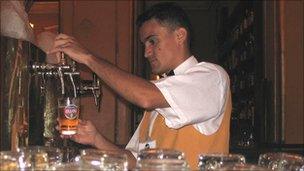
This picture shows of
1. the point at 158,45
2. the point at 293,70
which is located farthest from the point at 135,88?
the point at 293,70

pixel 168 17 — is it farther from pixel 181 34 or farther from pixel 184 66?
pixel 184 66

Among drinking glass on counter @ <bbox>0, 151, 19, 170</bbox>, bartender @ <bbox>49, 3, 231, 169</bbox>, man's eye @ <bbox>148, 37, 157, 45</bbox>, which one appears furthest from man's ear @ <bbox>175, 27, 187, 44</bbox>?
drinking glass on counter @ <bbox>0, 151, 19, 170</bbox>

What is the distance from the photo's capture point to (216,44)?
9359 millimetres

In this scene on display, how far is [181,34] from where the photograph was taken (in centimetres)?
238

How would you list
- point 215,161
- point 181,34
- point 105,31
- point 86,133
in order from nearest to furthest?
1. point 215,161
2. point 86,133
3. point 181,34
4. point 105,31

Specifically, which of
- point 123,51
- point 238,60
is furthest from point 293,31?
point 238,60

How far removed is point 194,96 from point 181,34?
479 millimetres

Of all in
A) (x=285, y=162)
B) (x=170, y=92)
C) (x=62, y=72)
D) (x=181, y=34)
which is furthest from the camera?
(x=181, y=34)

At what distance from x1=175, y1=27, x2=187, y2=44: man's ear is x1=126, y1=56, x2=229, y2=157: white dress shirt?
26 cm

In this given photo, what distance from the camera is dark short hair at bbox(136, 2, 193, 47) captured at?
7.68 feet

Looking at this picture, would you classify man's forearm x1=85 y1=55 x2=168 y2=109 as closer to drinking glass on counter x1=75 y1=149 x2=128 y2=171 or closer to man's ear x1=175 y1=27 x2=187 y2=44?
man's ear x1=175 y1=27 x2=187 y2=44

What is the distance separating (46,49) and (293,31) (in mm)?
3212

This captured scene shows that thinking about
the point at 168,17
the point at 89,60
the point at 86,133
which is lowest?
the point at 86,133

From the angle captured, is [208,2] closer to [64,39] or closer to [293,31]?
[293,31]
